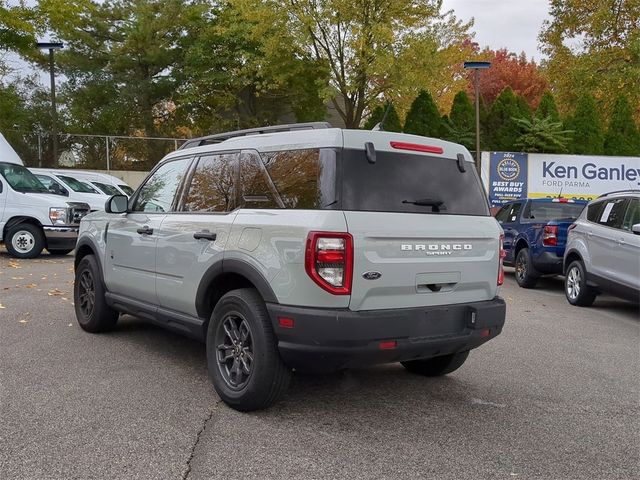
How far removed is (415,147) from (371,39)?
16751 millimetres

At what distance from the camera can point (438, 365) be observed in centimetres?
500

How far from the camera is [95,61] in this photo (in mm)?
28609

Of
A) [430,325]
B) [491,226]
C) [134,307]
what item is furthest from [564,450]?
[134,307]

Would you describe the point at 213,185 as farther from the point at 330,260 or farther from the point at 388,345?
the point at 388,345

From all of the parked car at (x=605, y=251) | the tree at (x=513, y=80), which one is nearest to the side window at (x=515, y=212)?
the parked car at (x=605, y=251)

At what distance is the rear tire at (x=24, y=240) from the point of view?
12.9 metres

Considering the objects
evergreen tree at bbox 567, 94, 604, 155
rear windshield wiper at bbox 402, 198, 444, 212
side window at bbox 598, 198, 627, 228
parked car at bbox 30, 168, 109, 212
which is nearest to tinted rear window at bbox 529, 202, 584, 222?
side window at bbox 598, 198, 627, 228

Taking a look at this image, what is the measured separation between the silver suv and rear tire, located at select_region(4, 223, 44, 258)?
9.30 meters

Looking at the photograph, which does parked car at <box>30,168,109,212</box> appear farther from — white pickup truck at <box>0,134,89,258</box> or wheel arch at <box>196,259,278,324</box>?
wheel arch at <box>196,259,278,324</box>

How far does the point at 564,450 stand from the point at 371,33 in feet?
58.0

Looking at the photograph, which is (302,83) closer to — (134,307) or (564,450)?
(134,307)

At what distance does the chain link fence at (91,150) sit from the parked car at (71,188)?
7.79 metres

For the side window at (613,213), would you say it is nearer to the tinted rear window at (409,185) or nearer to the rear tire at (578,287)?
the rear tire at (578,287)

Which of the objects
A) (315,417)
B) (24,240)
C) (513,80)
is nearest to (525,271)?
(315,417)
